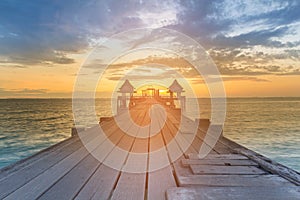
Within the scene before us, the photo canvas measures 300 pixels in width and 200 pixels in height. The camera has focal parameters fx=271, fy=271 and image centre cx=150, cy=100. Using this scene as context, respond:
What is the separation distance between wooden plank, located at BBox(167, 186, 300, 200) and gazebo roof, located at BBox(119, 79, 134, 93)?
21.0 m

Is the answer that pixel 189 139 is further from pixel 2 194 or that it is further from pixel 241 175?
pixel 2 194

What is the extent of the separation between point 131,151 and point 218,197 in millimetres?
2120

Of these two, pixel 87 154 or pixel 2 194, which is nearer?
pixel 2 194

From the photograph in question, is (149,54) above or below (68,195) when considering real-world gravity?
above

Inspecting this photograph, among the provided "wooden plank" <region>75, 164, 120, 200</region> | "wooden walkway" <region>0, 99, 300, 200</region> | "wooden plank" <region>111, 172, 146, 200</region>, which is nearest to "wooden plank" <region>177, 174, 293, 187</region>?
"wooden walkway" <region>0, 99, 300, 200</region>

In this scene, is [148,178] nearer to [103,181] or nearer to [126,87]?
[103,181]

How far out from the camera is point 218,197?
2104 millimetres

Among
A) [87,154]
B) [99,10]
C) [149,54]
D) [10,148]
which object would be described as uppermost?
[99,10]

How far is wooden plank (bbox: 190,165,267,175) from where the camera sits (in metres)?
2.79

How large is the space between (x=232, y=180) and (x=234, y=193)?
1.15 feet

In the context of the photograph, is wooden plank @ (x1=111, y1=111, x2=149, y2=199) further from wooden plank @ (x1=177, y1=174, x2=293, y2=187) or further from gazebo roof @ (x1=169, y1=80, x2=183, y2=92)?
gazebo roof @ (x1=169, y1=80, x2=183, y2=92)

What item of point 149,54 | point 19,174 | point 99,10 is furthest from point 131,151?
point 149,54

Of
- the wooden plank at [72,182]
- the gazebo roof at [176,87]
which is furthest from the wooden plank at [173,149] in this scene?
the gazebo roof at [176,87]

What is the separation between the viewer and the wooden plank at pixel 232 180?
242 centimetres
